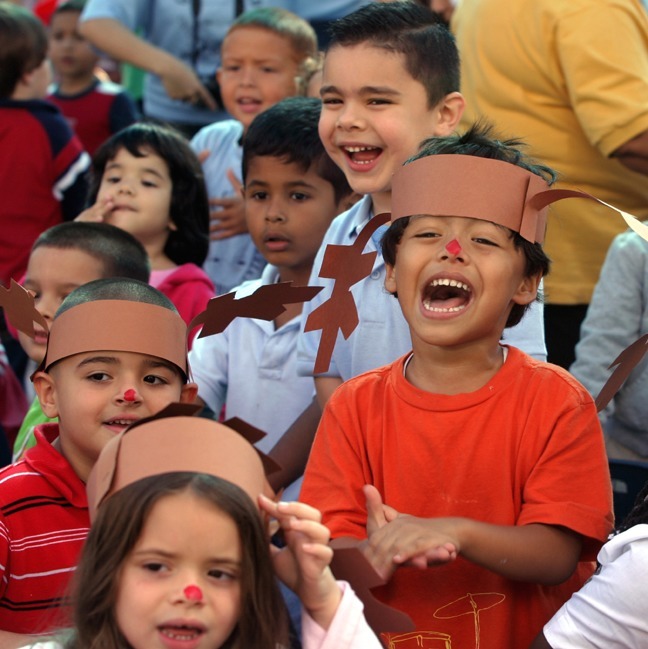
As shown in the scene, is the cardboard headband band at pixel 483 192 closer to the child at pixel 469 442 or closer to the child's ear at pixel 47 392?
the child at pixel 469 442

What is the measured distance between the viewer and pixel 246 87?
510 cm

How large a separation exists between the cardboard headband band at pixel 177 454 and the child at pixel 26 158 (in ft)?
10.6

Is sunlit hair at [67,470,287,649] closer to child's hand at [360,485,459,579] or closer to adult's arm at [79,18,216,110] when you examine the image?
child's hand at [360,485,459,579]

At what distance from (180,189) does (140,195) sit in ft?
0.55

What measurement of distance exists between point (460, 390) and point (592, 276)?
179 centimetres

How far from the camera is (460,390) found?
8.87 ft

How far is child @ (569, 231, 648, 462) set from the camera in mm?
3936

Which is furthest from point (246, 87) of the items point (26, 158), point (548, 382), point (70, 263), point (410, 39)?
point (548, 382)

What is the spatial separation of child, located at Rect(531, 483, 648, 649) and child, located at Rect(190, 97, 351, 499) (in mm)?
1507

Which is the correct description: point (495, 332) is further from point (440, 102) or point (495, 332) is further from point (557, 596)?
point (440, 102)

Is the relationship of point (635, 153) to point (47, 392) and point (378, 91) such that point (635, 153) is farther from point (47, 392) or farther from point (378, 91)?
point (47, 392)

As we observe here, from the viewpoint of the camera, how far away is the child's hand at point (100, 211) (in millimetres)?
4566

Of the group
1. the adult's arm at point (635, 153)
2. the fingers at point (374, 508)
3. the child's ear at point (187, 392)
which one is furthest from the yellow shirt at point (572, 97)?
the fingers at point (374, 508)

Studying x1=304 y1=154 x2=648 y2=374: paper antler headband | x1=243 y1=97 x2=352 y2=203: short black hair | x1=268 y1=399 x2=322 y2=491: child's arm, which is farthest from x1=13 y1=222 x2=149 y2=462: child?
x1=304 y1=154 x2=648 y2=374: paper antler headband
